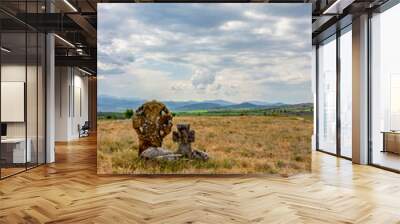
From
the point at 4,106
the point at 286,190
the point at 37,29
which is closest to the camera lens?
the point at 286,190

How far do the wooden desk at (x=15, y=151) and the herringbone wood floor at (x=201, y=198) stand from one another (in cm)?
30

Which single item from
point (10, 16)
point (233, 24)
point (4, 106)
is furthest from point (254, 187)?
point (10, 16)

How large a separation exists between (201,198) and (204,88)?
238cm

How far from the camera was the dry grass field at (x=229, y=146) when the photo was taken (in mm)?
6516

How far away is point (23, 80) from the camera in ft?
22.1

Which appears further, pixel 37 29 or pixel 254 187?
pixel 37 29

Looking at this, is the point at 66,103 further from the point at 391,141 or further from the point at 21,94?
the point at 391,141

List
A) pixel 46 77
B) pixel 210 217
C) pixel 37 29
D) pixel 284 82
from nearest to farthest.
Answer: pixel 210 217 → pixel 284 82 → pixel 37 29 → pixel 46 77

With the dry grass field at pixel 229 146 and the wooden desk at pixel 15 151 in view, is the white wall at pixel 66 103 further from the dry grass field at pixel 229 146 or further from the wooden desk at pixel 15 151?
the dry grass field at pixel 229 146

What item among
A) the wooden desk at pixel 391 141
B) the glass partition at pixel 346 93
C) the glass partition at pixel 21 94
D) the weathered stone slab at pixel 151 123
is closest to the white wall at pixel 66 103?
the glass partition at pixel 21 94

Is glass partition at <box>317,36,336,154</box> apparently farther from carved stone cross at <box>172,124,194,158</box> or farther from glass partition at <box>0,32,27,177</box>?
glass partition at <box>0,32,27,177</box>

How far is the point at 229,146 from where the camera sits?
21.6 ft

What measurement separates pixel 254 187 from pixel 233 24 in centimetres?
277

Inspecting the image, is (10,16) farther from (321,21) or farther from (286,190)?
(321,21)
